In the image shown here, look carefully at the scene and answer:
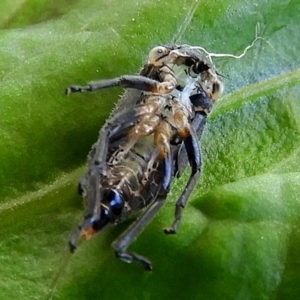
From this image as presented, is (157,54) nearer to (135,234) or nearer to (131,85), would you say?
(131,85)

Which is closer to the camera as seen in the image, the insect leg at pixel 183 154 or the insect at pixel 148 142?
the insect at pixel 148 142

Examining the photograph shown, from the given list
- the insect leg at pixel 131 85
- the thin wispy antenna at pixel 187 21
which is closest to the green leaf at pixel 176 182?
the thin wispy antenna at pixel 187 21

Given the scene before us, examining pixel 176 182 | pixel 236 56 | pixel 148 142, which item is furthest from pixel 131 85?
pixel 236 56

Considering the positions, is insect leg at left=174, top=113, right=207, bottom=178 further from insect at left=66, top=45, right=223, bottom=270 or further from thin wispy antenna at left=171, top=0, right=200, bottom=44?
thin wispy antenna at left=171, top=0, right=200, bottom=44

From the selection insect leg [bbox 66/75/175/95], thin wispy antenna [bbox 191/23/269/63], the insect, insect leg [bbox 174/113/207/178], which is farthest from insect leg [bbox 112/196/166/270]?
thin wispy antenna [bbox 191/23/269/63]

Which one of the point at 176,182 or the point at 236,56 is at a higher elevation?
the point at 236,56

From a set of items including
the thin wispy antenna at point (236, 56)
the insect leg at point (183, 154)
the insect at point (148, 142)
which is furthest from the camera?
the thin wispy antenna at point (236, 56)

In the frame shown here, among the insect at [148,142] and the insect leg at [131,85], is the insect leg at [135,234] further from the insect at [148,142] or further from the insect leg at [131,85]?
the insect leg at [131,85]
